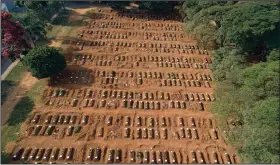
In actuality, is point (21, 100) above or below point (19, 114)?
above

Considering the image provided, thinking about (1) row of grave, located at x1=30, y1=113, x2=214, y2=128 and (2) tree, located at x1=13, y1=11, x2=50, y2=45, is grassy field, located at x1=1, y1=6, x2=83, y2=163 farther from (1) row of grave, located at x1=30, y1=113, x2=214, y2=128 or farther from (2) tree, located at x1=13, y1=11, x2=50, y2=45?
(2) tree, located at x1=13, y1=11, x2=50, y2=45

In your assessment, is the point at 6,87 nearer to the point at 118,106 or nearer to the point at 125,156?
the point at 118,106

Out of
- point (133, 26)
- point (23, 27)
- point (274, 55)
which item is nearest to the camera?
point (274, 55)

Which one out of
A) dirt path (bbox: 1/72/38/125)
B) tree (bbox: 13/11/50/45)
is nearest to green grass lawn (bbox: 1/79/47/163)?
dirt path (bbox: 1/72/38/125)

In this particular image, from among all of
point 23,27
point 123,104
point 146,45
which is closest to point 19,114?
point 123,104

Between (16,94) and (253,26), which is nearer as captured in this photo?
(253,26)

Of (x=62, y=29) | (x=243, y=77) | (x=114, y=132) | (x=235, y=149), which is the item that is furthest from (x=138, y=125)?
(x=62, y=29)

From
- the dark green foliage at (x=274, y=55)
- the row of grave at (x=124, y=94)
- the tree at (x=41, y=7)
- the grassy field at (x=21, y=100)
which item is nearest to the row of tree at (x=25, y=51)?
the grassy field at (x=21, y=100)
